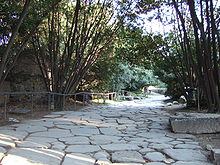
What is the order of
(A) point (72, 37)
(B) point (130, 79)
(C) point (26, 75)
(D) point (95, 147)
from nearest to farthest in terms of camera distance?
(D) point (95, 147)
(A) point (72, 37)
(C) point (26, 75)
(B) point (130, 79)

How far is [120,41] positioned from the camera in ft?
35.1

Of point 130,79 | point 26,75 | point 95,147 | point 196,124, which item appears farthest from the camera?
point 130,79

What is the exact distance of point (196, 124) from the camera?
4.27 metres

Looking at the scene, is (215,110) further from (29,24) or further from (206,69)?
(29,24)

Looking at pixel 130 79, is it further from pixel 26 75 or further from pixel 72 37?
pixel 72 37

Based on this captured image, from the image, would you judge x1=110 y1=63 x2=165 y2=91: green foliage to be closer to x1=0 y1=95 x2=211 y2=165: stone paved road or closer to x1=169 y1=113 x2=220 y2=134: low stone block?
x1=169 y1=113 x2=220 y2=134: low stone block

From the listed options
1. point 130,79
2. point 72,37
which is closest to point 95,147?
point 72,37

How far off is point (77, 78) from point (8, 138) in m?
5.51

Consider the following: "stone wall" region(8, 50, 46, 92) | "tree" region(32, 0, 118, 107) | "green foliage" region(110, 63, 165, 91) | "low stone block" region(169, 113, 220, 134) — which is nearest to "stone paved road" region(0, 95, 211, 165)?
"low stone block" region(169, 113, 220, 134)

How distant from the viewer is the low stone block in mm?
4188

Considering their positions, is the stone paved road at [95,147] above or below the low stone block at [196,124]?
below

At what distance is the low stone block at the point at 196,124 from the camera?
419cm

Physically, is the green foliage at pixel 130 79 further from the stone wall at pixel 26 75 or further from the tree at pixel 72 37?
the tree at pixel 72 37

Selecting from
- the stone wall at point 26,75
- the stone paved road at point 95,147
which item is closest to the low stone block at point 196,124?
the stone paved road at point 95,147
